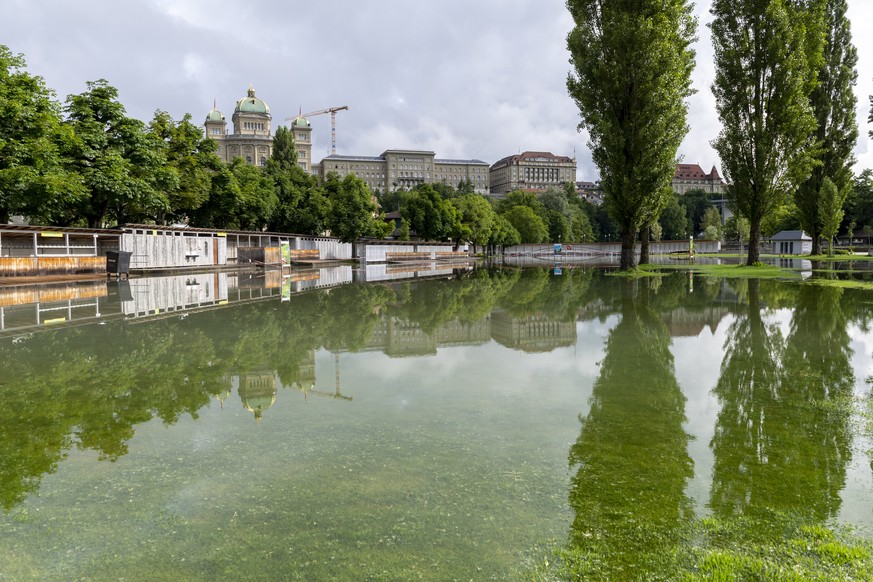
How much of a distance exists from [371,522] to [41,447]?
338 centimetres

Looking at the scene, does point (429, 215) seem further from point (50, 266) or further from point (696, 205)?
point (696, 205)

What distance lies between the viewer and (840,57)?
42.0 m

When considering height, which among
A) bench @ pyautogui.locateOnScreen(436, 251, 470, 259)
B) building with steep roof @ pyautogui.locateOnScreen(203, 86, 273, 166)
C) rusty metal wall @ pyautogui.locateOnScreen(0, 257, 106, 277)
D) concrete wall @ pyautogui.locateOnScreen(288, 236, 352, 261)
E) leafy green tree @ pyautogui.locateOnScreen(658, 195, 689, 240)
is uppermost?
building with steep roof @ pyautogui.locateOnScreen(203, 86, 273, 166)

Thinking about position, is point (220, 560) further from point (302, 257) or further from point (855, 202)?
point (855, 202)

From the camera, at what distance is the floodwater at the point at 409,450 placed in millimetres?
3172

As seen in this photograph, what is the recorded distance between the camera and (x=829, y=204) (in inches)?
1772

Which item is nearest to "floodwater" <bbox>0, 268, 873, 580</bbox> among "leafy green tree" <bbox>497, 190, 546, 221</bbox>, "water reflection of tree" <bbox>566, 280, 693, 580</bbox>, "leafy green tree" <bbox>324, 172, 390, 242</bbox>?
"water reflection of tree" <bbox>566, 280, 693, 580</bbox>

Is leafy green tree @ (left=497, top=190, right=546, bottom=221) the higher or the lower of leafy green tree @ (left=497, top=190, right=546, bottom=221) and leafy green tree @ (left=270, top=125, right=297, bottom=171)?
the lower

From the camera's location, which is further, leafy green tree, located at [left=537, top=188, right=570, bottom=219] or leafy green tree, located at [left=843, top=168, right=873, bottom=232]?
leafy green tree, located at [left=537, top=188, right=570, bottom=219]

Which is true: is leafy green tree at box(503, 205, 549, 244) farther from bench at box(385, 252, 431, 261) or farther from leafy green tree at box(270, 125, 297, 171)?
leafy green tree at box(270, 125, 297, 171)

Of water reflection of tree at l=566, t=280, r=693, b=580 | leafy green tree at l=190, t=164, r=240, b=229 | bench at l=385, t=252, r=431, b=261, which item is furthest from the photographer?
bench at l=385, t=252, r=431, b=261

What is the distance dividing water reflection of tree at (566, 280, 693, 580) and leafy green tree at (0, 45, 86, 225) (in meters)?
29.6

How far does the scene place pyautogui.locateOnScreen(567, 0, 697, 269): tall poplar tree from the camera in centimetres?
2791

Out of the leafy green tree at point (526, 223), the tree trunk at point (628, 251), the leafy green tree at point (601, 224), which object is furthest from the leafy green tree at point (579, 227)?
the tree trunk at point (628, 251)
